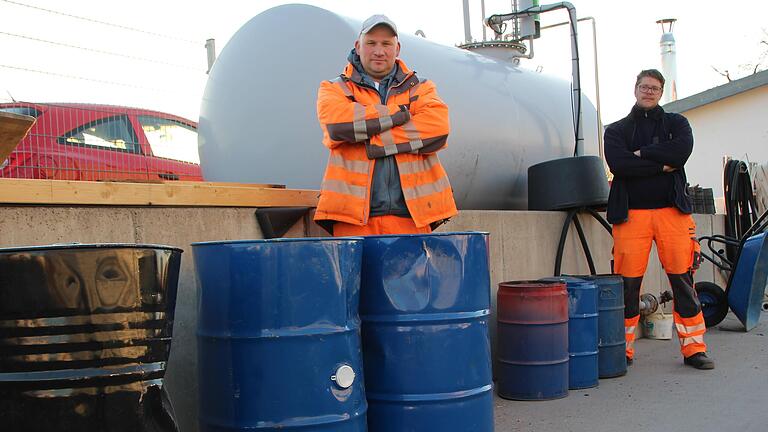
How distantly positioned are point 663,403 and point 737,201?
245 inches

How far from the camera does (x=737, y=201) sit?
394 inches

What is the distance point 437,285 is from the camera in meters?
3.13

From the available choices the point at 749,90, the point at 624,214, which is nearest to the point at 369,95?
the point at 624,214

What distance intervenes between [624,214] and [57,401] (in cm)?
456

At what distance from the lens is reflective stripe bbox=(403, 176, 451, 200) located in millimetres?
3873

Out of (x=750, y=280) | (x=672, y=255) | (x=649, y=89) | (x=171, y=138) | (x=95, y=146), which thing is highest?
(x=649, y=89)

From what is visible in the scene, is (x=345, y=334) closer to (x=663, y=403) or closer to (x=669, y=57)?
(x=663, y=403)

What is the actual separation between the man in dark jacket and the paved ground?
11.5 inches

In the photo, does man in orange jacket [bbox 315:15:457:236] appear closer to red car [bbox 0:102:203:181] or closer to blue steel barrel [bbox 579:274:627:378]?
red car [bbox 0:102:203:181]

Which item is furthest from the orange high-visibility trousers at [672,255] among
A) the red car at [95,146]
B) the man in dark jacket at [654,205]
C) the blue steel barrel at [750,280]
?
the red car at [95,146]

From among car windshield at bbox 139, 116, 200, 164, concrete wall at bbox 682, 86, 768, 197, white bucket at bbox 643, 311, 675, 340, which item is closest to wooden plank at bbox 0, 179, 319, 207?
car windshield at bbox 139, 116, 200, 164

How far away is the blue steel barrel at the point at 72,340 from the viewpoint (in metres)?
2.01

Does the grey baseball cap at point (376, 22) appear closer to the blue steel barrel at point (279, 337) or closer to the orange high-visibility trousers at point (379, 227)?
the orange high-visibility trousers at point (379, 227)

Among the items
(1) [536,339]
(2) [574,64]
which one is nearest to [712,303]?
(2) [574,64]
